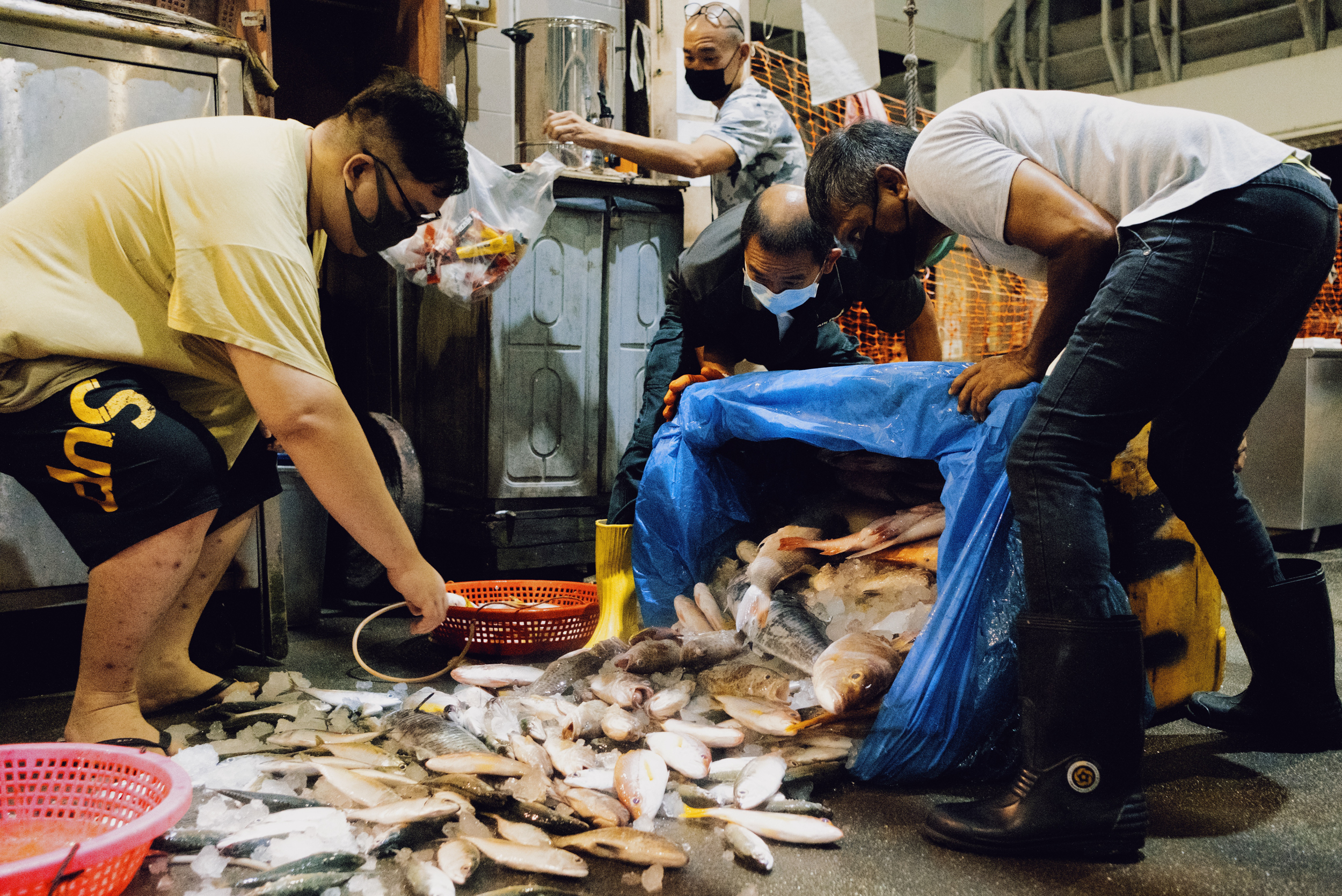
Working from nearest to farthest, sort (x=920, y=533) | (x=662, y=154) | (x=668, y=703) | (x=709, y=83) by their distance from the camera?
(x=668, y=703) < (x=920, y=533) < (x=662, y=154) < (x=709, y=83)

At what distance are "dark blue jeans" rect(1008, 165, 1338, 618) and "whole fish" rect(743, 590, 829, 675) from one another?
0.70 metres

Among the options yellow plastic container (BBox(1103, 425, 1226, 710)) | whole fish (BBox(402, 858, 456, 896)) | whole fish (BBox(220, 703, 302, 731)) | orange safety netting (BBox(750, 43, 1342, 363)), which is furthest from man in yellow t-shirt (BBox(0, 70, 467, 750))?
orange safety netting (BBox(750, 43, 1342, 363))

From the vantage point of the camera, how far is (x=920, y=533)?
222 centimetres

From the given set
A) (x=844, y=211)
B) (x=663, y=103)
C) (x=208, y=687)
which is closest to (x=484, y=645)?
(x=208, y=687)

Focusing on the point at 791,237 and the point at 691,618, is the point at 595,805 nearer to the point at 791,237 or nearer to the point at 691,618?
the point at 691,618

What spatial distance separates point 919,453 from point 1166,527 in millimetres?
559

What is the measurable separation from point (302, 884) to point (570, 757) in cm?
59

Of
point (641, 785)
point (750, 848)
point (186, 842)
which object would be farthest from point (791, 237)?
point (186, 842)

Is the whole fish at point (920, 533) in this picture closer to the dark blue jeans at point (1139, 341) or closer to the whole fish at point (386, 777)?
the dark blue jeans at point (1139, 341)

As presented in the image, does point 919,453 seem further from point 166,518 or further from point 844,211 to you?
point 166,518

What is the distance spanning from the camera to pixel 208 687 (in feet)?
7.70

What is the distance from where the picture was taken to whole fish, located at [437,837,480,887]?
57.0 inches

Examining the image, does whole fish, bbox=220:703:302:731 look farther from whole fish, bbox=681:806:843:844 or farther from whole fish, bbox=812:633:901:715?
whole fish, bbox=812:633:901:715

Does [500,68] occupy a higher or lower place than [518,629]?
higher
